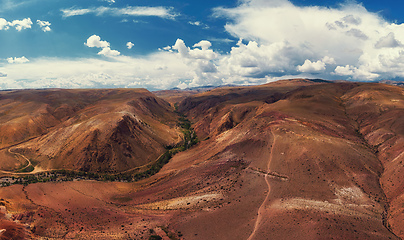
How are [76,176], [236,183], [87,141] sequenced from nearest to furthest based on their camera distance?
1. [236,183]
2. [76,176]
3. [87,141]

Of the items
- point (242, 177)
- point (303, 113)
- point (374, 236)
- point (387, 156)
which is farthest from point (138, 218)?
point (303, 113)

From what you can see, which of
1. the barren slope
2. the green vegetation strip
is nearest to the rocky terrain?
the barren slope

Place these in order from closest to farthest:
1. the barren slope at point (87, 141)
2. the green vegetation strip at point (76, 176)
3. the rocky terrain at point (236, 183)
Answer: the rocky terrain at point (236, 183), the green vegetation strip at point (76, 176), the barren slope at point (87, 141)

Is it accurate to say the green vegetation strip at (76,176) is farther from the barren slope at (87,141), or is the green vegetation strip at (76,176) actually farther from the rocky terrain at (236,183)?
the rocky terrain at (236,183)

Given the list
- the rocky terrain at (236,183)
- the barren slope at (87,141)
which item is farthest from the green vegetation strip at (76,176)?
the rocky terrain at (236,183)

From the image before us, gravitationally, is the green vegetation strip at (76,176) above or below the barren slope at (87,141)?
below

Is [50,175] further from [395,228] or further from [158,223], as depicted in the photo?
[395,228]

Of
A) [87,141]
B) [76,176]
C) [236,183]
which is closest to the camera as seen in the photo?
[236,183]

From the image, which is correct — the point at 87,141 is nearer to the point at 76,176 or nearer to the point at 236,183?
the point at 76,176

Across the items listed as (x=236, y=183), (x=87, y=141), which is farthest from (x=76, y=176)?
(x=236, y=183)
